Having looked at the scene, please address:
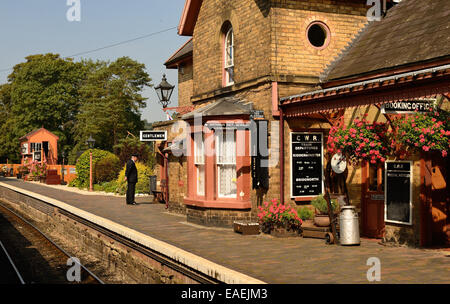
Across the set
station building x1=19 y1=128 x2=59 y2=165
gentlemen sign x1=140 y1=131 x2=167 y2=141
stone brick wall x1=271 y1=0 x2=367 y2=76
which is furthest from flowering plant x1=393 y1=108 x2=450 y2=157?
station building x1=19 y1=128 x2=59 y2=165

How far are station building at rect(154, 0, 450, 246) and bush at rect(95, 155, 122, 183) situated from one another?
630 inches

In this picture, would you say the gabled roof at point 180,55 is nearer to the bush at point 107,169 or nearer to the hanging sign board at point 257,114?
the hanging sign board at point 257,114

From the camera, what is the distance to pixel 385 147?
10352mm

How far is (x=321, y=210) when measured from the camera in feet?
39.8

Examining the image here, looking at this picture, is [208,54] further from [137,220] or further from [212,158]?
[137,220]

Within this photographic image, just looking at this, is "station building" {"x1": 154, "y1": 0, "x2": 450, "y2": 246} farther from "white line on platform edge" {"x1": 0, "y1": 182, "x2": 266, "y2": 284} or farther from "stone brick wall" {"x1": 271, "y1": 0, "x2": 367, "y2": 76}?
"white line on platform edge" {"x1": 0, "y1": 182, "x2": 266, "y2": 284}

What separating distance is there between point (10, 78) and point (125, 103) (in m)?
25.0

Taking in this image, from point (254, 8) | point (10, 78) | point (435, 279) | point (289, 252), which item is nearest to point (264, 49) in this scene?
point (254, 8)

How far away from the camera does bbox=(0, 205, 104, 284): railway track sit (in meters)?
11.9

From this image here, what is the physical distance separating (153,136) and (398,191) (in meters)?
9.12

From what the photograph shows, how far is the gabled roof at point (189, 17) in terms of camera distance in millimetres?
16359

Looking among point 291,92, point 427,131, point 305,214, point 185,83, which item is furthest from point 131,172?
point 427,131

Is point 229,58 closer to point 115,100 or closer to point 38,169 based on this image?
point 38,169

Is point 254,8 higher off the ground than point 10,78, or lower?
lower
